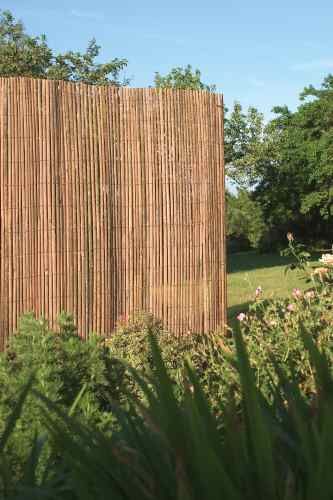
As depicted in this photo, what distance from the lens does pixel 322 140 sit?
1052 inches

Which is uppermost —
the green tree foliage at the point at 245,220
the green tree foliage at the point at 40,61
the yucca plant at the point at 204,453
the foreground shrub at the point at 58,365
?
the green tree foliage at the point at 40,61

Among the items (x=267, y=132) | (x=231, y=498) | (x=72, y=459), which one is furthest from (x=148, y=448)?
Result: (x=267, y=132)

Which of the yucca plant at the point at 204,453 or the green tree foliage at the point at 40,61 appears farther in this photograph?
the green tree foliage at the point at 40,61

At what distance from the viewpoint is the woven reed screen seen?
5.65 m

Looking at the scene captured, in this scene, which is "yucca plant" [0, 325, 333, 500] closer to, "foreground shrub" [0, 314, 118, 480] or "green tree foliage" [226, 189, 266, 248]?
"foreground shrub" [0, 314, 118, 480]

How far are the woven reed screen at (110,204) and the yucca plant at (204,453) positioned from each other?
4567 millimetres

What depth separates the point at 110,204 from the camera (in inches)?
233

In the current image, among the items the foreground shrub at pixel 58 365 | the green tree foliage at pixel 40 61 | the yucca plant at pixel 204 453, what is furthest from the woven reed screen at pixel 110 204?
the green tree foliage at pixel 40 61

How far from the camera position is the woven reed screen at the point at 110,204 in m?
5.65

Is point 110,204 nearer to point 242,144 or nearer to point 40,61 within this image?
point 40,61

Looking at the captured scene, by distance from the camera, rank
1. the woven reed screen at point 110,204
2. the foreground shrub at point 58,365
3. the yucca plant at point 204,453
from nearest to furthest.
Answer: the yucca plant at point 204,453
the foreground shrub at point 58,365
the woven reed screen at point 110,204

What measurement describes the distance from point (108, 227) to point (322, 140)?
870 inches

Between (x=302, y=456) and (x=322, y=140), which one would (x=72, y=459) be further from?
(x=322, y=140)

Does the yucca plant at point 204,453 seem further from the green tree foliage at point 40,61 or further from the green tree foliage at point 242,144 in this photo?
the green tree foliage at point 242,144
